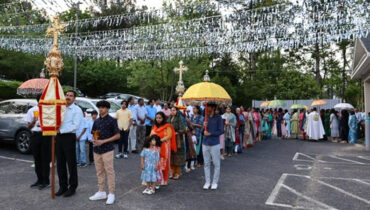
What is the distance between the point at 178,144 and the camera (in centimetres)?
667

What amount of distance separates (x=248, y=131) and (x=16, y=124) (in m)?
8.45

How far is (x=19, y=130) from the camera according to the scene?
9.37 meters

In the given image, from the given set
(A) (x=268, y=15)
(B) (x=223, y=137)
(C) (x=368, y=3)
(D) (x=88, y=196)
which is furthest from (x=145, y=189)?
(C) (x=368, y=3)

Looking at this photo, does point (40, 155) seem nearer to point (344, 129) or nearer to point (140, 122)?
point (140, 122)

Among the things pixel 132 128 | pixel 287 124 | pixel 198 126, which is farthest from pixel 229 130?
pixel 287 124

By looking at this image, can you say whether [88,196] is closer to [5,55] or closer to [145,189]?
[145,189]

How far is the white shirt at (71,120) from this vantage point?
5.31 metres

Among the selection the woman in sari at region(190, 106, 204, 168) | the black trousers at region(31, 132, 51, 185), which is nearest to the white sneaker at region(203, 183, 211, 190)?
the woman in sari at region(190, 106, 204, 168)

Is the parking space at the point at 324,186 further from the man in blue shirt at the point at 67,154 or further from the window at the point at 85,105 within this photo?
the window at the point at 85,105

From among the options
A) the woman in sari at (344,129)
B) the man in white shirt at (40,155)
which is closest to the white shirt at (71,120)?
the man in white shirt at (40,155)

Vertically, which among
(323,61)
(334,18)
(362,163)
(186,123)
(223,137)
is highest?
(323,61)

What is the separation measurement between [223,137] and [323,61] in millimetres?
30451

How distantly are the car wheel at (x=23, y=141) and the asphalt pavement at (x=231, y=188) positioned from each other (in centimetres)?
23

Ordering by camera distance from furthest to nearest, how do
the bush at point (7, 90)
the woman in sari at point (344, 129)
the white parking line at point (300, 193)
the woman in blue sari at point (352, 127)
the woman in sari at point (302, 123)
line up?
the bush at point (7, 90), the woman in sari at point (302, 123), the woman in sari at point (344, 129), the woman in blue sari at point (352, 127), the white parking line at point (300, 193)
